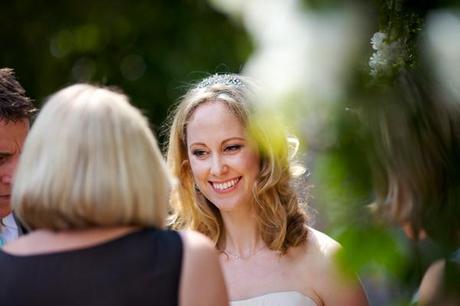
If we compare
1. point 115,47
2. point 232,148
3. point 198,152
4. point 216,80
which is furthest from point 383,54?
point 115,47

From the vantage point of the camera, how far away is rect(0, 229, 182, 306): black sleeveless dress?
2.16 metres

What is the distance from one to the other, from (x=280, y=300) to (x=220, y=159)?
30.7 inches

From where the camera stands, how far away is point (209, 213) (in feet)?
14.4

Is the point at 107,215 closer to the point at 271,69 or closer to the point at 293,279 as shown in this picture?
the point at 271,69

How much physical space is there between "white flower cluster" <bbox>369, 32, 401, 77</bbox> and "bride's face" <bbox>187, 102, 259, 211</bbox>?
2687 millimetres

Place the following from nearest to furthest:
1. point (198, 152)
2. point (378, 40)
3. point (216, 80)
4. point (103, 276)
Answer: point (378, 40) < point (103, 276) < point (198, 152) < point (216, 80)

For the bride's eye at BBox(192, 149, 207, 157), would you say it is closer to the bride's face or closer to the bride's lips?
the bride's face

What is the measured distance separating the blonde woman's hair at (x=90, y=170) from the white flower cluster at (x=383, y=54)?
41.2 inches

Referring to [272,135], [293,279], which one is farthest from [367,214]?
[293,279]

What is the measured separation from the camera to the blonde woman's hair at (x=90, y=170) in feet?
7.20

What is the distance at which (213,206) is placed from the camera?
4430 mm

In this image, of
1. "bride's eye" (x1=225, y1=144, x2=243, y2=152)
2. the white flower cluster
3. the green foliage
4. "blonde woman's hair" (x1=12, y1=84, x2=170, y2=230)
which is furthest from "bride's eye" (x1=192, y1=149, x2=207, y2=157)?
the white flower cluster

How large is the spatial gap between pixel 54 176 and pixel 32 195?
0.31 ft

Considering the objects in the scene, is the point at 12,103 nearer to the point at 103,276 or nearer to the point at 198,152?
the point at 198,152
